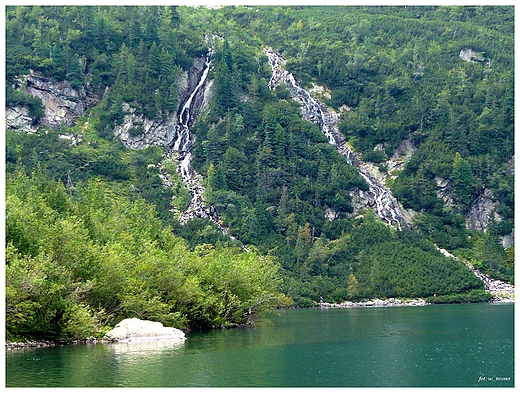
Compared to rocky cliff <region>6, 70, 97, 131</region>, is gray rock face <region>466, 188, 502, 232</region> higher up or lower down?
lower down

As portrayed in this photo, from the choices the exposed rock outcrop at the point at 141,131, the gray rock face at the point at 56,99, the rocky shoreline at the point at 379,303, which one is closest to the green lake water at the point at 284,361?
the rocky shoreline at the point at 379,303

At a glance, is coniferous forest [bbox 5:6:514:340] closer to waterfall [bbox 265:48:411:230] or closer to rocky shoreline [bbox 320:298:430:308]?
rocky shoreline [bbox 320:298:430:308]

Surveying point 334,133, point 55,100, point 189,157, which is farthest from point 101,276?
point 334,133

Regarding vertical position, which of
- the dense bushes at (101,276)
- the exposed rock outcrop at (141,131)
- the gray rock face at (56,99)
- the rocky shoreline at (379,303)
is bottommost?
the rocky shoreline at (379,303)

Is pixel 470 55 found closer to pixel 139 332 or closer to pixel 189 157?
pixel 189 157

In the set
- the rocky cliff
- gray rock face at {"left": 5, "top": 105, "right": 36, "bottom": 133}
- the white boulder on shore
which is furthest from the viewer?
the rocky cliff

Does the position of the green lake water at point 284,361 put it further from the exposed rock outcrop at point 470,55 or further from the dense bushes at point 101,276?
the exposed rock outcrop at point 470,55

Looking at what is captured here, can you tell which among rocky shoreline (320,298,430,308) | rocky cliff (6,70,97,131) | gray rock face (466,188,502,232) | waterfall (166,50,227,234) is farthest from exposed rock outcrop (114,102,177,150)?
gray rock face (466,188,502,232)
